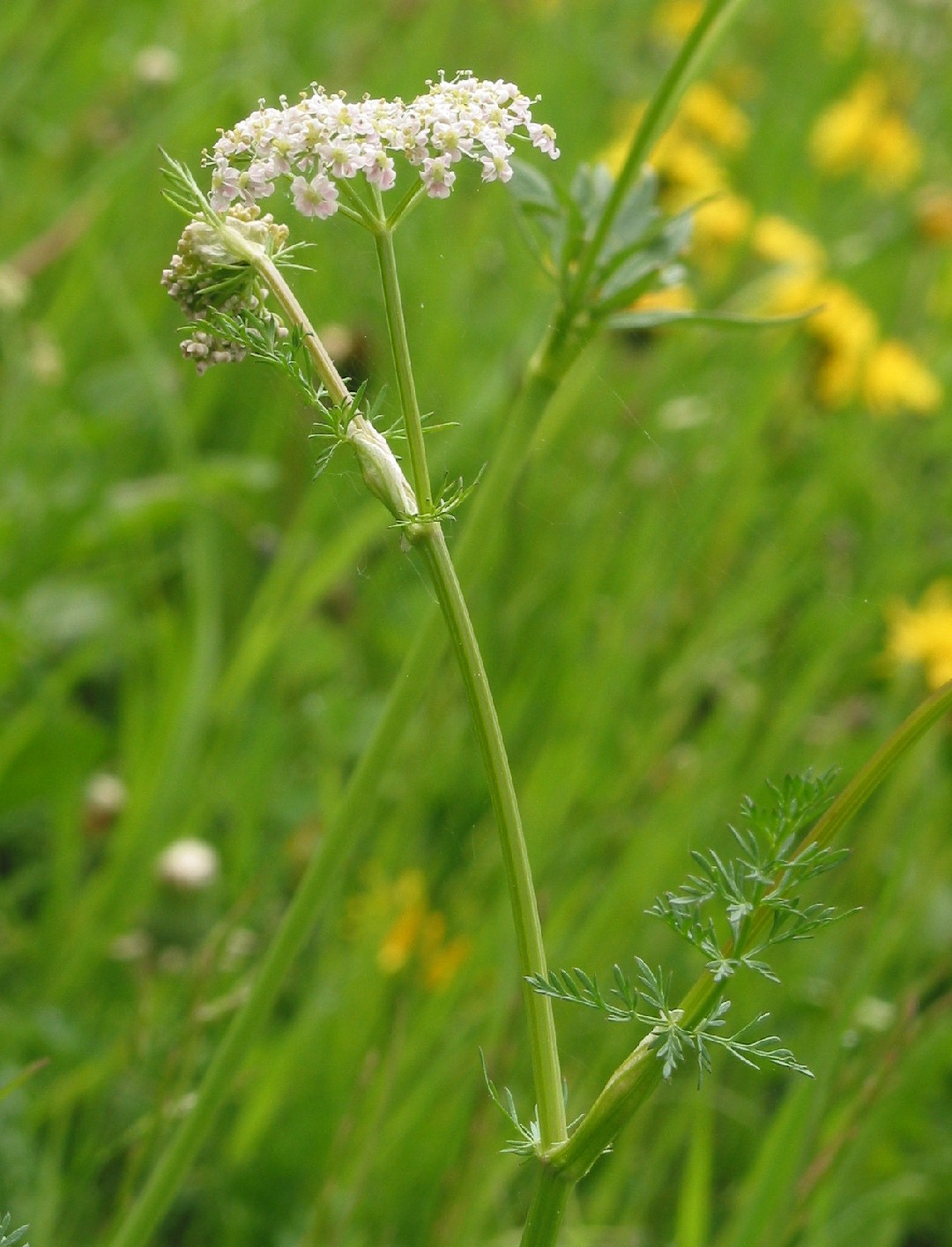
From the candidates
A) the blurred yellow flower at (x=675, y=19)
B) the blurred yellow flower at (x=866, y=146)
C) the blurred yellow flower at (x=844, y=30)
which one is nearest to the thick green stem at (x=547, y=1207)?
the blurred yellow flower at (x=866, y=146)

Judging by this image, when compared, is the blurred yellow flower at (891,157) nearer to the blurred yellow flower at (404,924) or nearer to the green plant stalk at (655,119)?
the blurred yellow flower at (404,924)

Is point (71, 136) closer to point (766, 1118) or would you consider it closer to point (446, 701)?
point (446, 701)

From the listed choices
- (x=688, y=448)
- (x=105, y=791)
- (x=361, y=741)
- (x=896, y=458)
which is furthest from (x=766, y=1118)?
(x=896, y=458)

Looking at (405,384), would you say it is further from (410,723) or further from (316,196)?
(410,723)

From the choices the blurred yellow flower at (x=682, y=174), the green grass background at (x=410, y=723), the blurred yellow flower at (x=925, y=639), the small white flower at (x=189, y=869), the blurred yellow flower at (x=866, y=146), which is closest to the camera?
the green grass background at (x=410, y=723)

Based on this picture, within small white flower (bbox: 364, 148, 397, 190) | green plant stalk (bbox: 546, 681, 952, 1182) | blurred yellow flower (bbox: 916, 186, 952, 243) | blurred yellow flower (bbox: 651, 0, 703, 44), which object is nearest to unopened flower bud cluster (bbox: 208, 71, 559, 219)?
small white flower (bbox: 364, 148, 397, 190)

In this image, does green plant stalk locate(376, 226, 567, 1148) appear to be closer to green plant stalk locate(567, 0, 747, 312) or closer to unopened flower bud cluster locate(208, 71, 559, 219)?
unopened flower bud cluster locate(208, 71, 559, 219)
